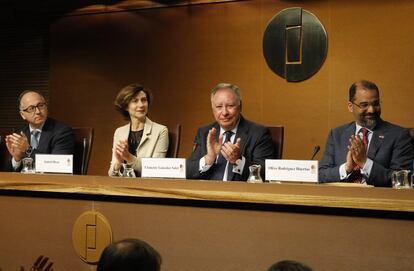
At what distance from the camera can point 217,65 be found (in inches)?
220

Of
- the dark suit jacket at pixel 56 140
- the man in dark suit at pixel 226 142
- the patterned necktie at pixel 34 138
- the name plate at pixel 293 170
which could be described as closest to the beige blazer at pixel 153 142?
the man in dark suit at pixel 226 142

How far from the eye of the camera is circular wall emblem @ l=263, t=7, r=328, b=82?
5.10 metres

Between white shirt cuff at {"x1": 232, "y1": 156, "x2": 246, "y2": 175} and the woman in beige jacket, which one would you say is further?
the woman in beige jacket

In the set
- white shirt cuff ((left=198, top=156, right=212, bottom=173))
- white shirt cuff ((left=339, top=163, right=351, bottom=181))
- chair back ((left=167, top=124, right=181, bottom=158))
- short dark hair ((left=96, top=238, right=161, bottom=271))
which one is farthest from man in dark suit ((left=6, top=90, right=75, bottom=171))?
short dark hair ((left=96, top=238, right=161, bottom=271))

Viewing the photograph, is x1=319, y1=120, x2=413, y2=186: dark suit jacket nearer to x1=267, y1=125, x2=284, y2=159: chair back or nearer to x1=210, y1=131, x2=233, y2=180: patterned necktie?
x1=267, y1=125, x2=284, y2=159: chair back

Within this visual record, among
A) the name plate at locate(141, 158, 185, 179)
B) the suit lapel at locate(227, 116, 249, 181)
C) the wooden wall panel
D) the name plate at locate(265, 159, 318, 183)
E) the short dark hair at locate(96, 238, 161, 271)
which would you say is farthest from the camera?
the wooden wall panel

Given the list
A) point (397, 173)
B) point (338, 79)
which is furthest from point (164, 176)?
point (338, 79)

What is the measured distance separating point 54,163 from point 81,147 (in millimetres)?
1076

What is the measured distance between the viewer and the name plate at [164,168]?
2.63 m

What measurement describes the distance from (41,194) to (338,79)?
10.2 ft

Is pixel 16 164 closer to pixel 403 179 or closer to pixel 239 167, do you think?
pixel 239 167

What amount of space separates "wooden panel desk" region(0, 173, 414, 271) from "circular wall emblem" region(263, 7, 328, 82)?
300cm

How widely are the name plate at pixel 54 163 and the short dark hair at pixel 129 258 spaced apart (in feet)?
5.32

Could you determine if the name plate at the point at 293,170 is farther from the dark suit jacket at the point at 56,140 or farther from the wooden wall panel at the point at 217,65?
the wooden wall panel at the point at 217,65
